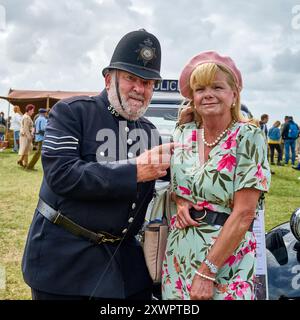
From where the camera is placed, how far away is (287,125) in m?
14.7

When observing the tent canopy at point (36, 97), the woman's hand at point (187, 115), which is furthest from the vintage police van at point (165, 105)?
the tent canopy at point (36, 97)

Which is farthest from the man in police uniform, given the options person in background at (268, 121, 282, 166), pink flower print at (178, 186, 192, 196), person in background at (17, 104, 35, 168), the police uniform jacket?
person in background at (268, 121, 282, 166)

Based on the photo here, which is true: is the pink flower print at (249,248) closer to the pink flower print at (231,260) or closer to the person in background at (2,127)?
the pink flower print at (231,260)

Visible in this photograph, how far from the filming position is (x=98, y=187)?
1.72 metres

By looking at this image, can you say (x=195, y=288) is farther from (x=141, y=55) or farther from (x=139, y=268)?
(x=141, y=55)

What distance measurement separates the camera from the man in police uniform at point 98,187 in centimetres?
175

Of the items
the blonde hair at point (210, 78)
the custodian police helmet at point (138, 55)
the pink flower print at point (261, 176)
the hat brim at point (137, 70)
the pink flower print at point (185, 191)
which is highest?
the custodian police helmet at point (138, 55)

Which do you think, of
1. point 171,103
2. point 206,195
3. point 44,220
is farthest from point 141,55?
point 171,103

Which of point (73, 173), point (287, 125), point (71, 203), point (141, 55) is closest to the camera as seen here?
point (73, 173)

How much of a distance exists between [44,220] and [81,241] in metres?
0.20

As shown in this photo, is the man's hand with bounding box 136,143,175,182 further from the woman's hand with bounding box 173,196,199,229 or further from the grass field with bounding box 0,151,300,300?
the grass field with bounding box 0,151,300,300

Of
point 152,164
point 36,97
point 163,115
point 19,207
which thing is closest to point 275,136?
point 19,207

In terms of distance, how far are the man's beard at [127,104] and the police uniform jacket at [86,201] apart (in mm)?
42

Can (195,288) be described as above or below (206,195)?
below
